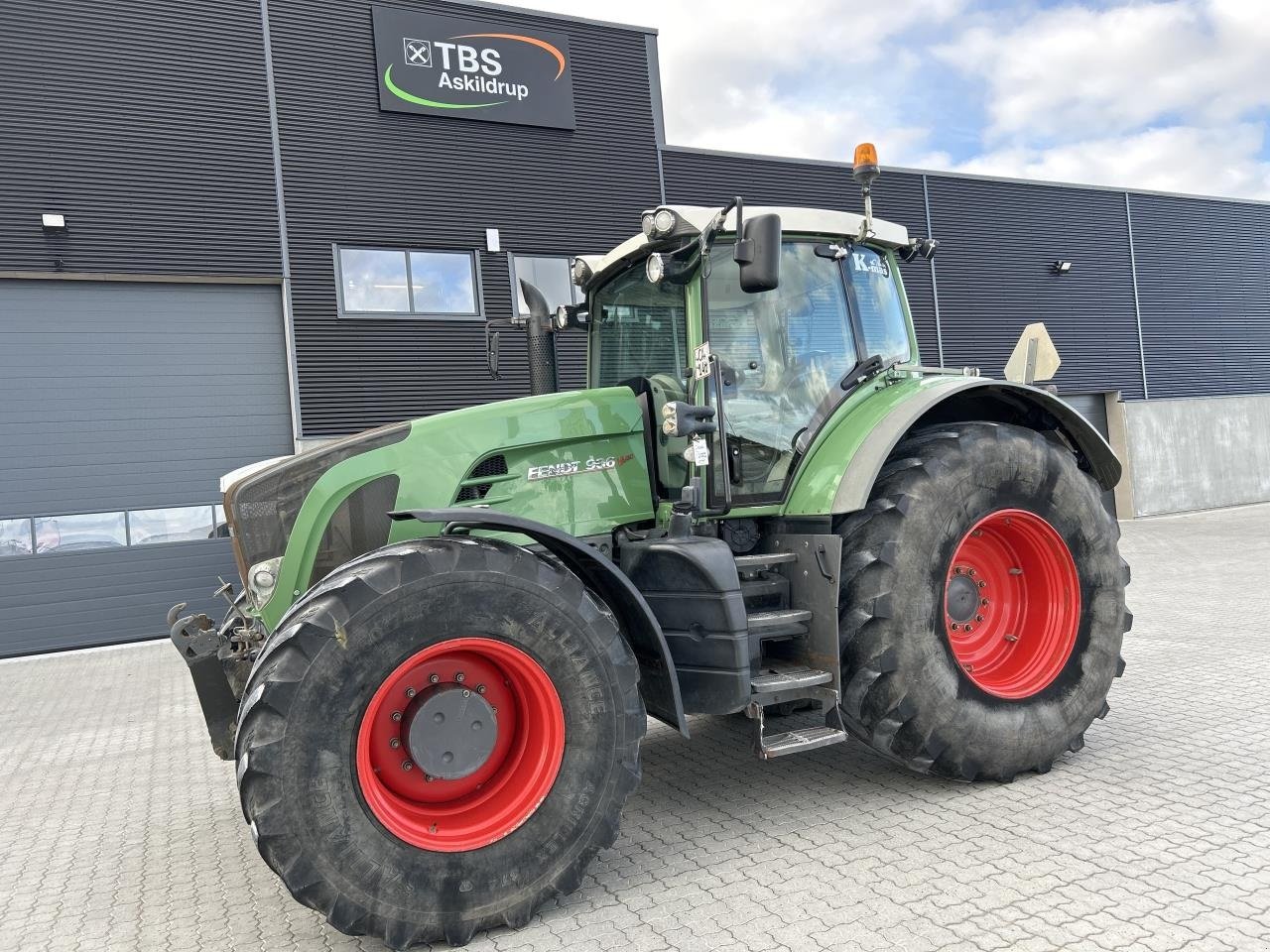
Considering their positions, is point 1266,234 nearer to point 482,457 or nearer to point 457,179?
point 457,179

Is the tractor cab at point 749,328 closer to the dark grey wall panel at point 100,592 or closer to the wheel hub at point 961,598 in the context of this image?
the wheel hub at point 961,598

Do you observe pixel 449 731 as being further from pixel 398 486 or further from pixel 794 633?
pixel 794 633

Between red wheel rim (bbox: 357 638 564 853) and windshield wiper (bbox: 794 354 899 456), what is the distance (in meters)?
1.78

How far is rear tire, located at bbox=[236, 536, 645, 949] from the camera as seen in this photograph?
107 inches

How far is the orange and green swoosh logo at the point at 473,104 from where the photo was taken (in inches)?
505

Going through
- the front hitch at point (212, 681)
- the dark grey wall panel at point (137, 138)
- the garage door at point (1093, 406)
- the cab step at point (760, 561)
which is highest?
the dark grey wall panel at point (137, 138)

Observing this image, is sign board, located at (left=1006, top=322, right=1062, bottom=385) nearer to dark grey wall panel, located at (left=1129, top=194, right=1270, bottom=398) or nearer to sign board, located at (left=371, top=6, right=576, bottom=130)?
sign board, located at (left=371, top=6, right=576, bottom=130)

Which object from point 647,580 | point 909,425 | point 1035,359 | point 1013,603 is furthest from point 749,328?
point 1035,359

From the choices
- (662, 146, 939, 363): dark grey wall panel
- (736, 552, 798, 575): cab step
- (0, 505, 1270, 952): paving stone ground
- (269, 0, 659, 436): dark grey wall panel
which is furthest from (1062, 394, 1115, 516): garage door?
(736, 552, 798, 575): cab step

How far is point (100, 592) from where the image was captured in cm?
1118

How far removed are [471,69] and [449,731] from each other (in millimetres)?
12565

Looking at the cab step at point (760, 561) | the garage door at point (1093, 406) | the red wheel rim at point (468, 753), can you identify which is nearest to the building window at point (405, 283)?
the cab step at point (760, 561)

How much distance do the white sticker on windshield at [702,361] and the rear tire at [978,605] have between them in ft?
3.04

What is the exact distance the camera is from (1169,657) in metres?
6.48
